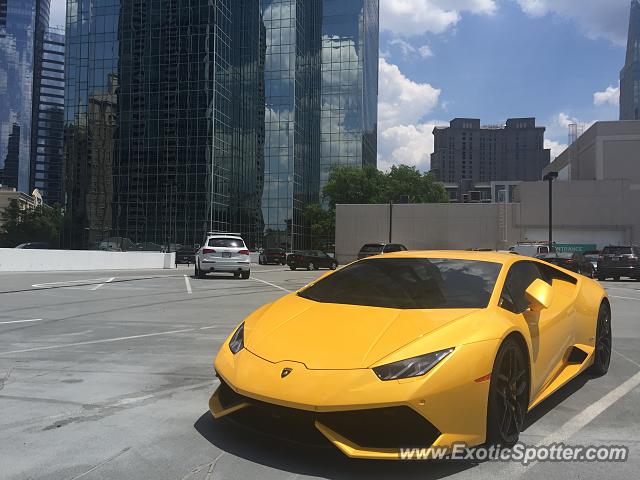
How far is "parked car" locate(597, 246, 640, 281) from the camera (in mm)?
23656

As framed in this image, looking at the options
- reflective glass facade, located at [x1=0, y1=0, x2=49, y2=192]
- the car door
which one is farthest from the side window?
reflective glass facade, located at [x1=0, y1=0, x2=49, y2=192]

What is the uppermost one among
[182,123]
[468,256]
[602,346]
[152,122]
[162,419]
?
[152,122]

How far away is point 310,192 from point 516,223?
36.3 meters

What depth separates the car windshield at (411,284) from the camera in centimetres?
407

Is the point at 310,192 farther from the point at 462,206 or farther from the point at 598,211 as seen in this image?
the point at 598,211

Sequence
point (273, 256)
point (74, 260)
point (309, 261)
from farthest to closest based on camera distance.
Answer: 1. point (273, 256)
2. point (309, 261)
3. point (74, 260)

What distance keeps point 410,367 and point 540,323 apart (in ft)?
5.17

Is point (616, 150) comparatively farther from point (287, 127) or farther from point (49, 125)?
point (49, 125)

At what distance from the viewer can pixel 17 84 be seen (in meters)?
179

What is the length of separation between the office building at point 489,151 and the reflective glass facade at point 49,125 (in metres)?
120

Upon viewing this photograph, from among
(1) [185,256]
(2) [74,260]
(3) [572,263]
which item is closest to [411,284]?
(3) [572,263]

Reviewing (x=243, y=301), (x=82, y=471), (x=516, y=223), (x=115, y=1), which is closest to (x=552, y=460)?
(x=82, y=471)

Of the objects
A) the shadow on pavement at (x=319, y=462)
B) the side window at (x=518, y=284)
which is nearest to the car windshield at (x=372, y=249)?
the side window at (x=518, y=284)

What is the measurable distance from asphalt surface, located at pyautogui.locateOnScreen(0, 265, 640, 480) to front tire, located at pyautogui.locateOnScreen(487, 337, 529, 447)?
21 centimetres
